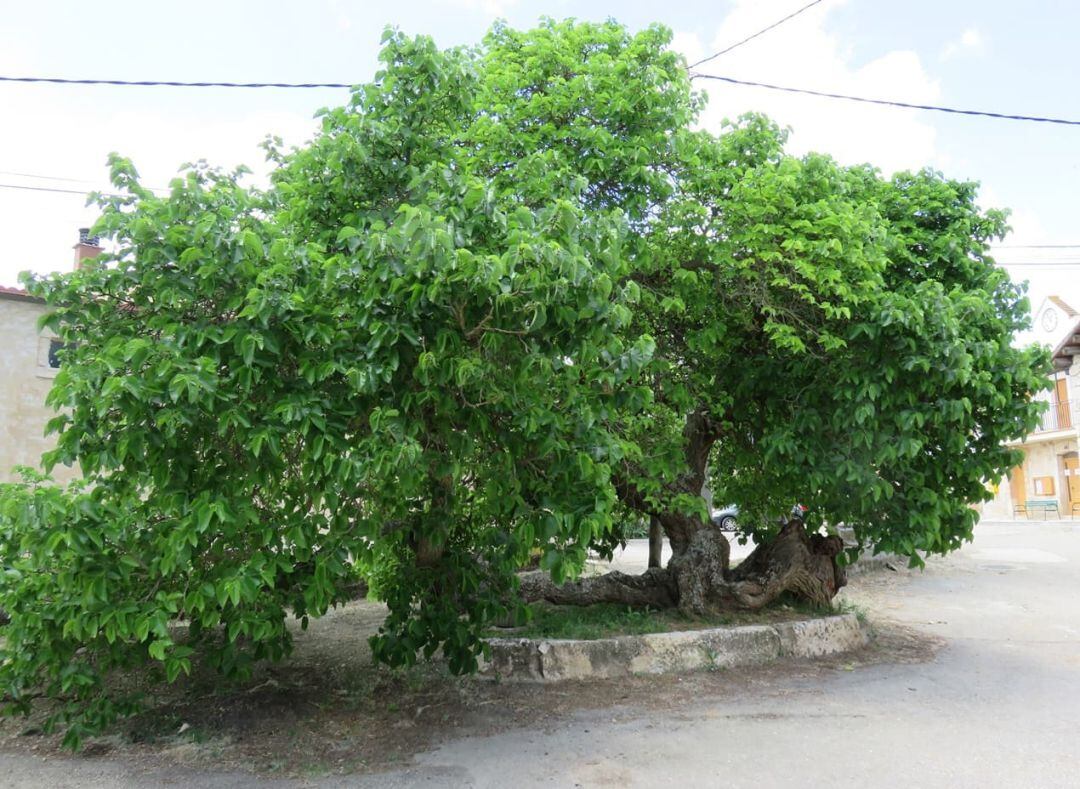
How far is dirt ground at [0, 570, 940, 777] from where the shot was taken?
513 cm

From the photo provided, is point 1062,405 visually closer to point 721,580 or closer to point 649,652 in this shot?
point 721,580

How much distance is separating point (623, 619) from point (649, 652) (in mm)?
1100

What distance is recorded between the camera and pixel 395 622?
6.16 meters

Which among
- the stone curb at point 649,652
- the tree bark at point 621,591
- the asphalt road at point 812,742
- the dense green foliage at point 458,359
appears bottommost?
the asphalt road at point 812,742

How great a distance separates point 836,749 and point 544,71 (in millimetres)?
5779

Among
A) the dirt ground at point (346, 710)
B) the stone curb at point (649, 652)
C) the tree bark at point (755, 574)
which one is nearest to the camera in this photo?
the dirt ground at point (346, 710)

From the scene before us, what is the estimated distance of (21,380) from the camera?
15844mm

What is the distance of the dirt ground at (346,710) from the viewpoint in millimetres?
5133

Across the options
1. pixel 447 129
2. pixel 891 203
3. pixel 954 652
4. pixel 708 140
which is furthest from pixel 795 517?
pixel 447 129

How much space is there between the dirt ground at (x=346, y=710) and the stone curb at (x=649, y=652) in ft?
0.52

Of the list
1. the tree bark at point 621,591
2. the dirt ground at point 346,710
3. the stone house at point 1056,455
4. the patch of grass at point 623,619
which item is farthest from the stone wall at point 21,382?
the stone house at point 1056,455

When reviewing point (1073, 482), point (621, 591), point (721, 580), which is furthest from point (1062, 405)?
point (621, 591)

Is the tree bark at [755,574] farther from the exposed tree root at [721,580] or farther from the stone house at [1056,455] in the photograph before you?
the stone house at [1056,455]

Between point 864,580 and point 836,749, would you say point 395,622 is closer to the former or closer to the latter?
point 836,749
